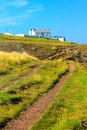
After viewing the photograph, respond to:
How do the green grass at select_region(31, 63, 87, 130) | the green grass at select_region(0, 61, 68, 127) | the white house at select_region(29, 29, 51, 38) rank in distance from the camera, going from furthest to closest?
the white house at select_region(29, 29, 51, 38) < the green grass at select_region(0, 61, 68, 127) < the green grass at select_region(31, 63, 87, 130)

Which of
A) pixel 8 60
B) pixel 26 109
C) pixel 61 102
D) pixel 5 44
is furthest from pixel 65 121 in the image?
pixel 5 44

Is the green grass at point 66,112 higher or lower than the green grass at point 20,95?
lower

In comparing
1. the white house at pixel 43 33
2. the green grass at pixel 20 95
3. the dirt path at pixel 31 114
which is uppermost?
the white house at pixel 43 33

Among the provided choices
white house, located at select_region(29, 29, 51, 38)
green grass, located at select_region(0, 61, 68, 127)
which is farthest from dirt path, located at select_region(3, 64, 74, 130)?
white house, located at select_region(29, 29, 51, 38)

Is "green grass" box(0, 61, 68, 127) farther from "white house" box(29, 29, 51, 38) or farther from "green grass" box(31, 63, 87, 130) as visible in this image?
"white house" box(29, 29, 51, 38)

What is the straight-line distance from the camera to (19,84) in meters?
26.0

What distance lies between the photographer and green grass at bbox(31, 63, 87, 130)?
15523 mm

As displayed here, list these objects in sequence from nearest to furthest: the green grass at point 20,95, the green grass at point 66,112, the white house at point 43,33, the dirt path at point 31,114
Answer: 1. the green grass at point 66,112
2. the dirt path at point 31,114
3. the green grass at point 20,95
4. the white house at point 43,33

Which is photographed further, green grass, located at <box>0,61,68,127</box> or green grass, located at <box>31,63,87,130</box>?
green grass, located at <box>0,61,68,127</box>

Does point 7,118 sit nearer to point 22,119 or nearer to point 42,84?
point 22,119

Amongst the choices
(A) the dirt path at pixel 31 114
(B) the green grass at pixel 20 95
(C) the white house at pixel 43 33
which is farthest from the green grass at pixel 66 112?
(C) the white house at pixel 43 33

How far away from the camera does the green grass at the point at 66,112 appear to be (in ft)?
50.9

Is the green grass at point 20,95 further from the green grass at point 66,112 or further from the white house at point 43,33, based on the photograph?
the white house at point 43,33

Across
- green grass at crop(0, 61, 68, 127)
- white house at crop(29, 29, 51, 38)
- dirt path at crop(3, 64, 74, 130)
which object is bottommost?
dirt path at crop(3, 64, 74, 130)
